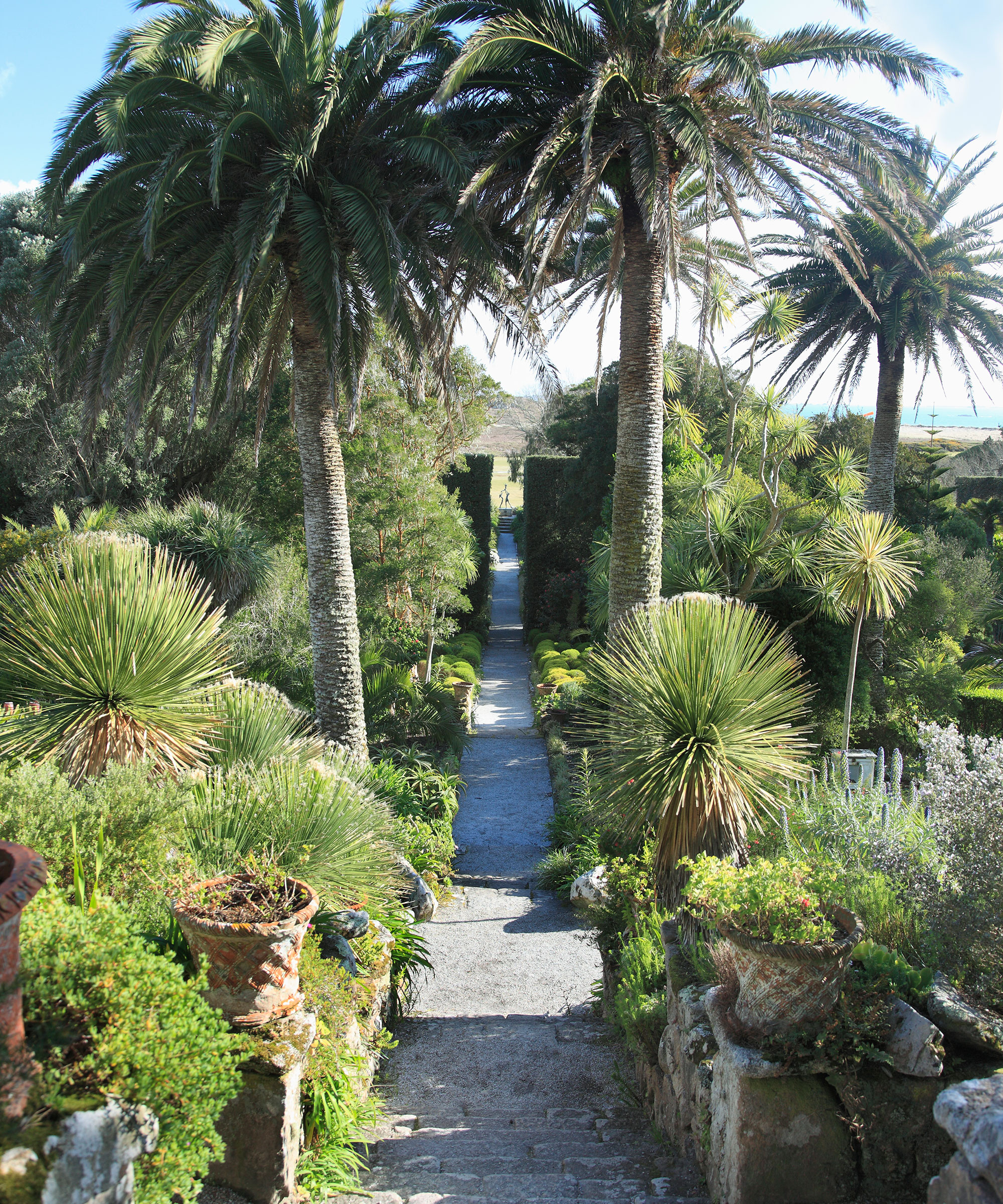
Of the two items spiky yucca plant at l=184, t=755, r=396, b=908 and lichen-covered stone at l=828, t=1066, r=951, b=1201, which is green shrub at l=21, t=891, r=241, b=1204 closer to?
spiky yucca plant at l=184, t=755, r=396, b=908

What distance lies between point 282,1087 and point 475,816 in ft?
26.7

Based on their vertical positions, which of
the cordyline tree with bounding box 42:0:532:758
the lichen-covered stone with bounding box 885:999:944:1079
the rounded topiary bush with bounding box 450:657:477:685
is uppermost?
the cordyline tree with bounding box 42:0:532:758

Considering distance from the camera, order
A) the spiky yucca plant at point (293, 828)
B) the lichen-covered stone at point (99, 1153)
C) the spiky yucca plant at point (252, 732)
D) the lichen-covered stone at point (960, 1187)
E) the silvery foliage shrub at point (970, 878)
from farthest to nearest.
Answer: the spiky yucca plant at point (252, 732) < the spiky yucca plant at point (293, 828) < the silvery foliage shrub at point (970, 878) < the lichen-covered stone at point (960, 1187) < the lichen-covered stone at point (99, 1153)

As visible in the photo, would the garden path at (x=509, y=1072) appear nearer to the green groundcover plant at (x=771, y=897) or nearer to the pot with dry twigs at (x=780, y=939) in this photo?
the pot with dry twigs at (x=780, y=939)

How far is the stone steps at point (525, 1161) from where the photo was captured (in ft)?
12.3

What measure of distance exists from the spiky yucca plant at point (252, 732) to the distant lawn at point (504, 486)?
4951 centimetres

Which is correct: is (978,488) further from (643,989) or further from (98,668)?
(98,668)

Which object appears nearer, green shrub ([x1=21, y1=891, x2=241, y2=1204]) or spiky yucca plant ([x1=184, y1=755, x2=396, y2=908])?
green shrub ([x1=21, y1=891, x2=241, y2=1204])

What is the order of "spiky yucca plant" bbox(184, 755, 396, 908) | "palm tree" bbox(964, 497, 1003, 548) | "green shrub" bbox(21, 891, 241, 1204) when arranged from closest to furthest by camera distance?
"green shrub" bbox(21, 891, 241, 1204)
"spiky yucca plant" bbox(184, 755, 396, 908)
"palm tree" bbox(964, 497, 1003, 548)

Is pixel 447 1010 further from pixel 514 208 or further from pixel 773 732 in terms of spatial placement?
pixel 514 208

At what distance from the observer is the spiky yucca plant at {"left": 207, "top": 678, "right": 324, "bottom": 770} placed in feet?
20.2

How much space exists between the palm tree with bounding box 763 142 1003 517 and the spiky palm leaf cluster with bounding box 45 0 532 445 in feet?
27.2

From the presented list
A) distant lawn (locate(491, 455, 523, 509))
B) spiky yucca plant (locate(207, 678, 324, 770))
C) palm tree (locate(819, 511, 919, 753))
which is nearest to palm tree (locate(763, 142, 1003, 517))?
palm tree (locate(819, 511, 919, 753))

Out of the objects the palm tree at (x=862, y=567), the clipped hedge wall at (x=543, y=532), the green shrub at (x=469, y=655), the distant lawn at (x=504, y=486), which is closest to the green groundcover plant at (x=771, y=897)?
the palm tree at (x=862, y=567)
